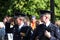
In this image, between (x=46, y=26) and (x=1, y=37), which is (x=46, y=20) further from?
(x=1, y=37)

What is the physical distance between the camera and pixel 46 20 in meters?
10.6

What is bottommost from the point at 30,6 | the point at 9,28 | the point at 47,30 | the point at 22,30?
the point at 30,6

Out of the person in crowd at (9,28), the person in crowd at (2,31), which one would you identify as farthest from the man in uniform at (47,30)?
the person in crowd at (2,31)

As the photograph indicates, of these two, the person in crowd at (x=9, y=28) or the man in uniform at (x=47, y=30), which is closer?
the man in uniform at (x=47, y=30)

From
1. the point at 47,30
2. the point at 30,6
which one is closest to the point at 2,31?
the point at 47,30

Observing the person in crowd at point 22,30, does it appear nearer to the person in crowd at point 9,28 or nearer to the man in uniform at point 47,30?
the man in uniform at point 47,30

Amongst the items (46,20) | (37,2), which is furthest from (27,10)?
(46,20)

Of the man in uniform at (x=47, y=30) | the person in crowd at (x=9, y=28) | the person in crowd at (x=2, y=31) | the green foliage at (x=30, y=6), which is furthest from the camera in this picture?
the green foliage at (x=30, y=6)

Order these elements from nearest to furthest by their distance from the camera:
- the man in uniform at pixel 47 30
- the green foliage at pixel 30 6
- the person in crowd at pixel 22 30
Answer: the man in uniform at pixel 47 30 < the person in crowd at pixel 22 30 < the green foliage at pixel 30 6

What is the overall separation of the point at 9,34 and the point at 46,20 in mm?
3994

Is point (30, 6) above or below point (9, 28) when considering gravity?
below

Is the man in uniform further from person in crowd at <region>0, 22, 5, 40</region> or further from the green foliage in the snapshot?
the green foliage

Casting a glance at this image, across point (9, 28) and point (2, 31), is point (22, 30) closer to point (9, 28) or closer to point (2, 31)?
point (9, 28)

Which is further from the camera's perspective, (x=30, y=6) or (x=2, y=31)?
(x=30, y=6)
